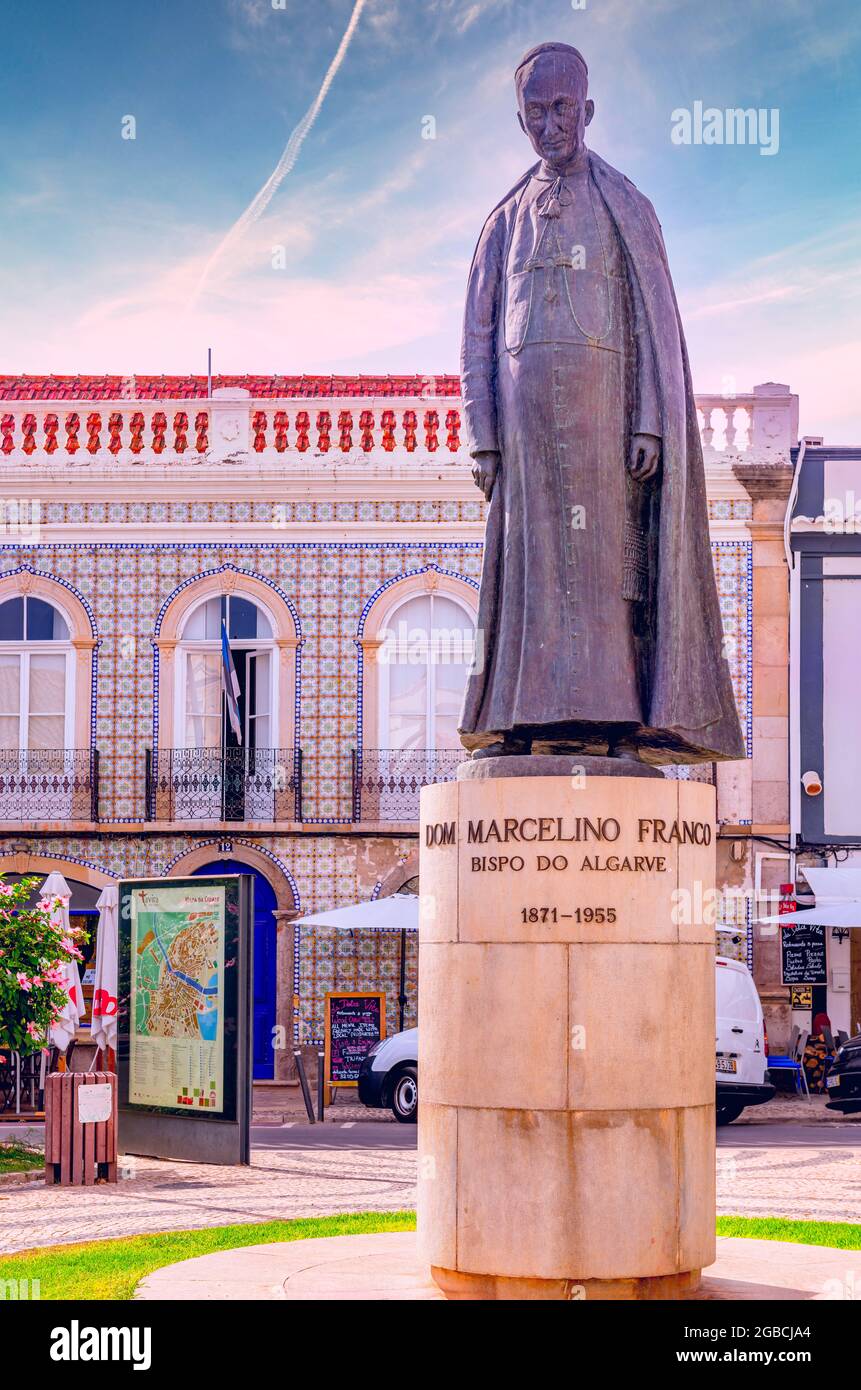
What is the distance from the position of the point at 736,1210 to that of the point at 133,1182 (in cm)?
420

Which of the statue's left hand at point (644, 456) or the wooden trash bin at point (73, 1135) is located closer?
the statue's left hand at point (644, 456)

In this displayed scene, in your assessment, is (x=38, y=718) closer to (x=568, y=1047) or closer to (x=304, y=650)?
(x=304, y=650)

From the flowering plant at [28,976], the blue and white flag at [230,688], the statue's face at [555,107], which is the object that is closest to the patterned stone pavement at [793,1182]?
the flowering plant at [28,976]

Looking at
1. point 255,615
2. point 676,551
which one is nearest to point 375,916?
point 255,615

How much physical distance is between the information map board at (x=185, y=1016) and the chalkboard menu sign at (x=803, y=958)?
340 inches

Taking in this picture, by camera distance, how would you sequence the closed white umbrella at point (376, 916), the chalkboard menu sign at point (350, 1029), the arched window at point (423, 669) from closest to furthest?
the closed white umbrella at point (376, 916), the chalkboard menu sign at point (350, 1029), the arched window at point (423, 669)

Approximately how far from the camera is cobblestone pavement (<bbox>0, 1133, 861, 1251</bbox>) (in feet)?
34.6

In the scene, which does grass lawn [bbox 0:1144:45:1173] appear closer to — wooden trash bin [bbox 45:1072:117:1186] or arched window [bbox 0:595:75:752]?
wooden trash bin [bbox 45:1072:117:1186]

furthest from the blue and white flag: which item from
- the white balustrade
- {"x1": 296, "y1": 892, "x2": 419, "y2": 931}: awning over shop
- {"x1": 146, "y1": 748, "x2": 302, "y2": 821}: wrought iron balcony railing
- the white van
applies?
the white van

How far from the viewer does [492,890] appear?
6.89 metres

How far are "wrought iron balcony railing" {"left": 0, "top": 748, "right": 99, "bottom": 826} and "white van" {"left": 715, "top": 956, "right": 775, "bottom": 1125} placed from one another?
762cm

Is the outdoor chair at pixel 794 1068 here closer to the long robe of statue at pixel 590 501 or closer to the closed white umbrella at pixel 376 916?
the closed white umbrella at pixel 376 916

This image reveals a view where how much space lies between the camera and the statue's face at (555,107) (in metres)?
7.53
